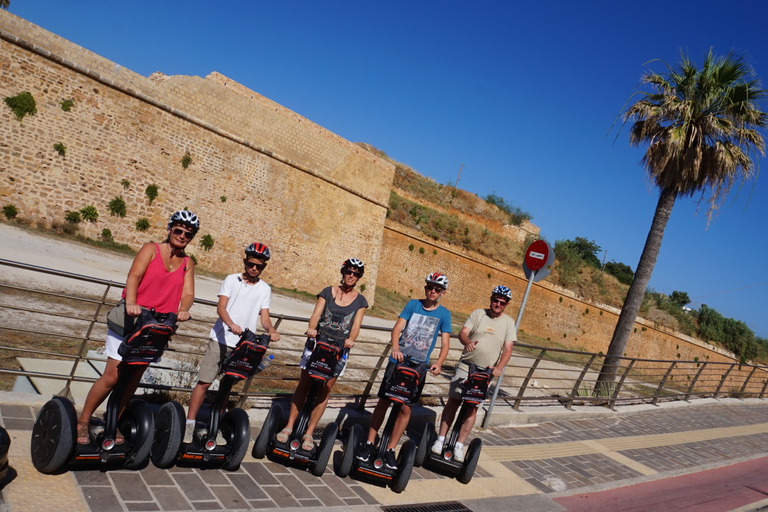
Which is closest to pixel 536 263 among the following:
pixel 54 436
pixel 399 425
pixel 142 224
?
pixel 399 425

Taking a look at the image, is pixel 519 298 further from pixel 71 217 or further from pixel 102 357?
pixel 102 357

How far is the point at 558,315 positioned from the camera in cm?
3222

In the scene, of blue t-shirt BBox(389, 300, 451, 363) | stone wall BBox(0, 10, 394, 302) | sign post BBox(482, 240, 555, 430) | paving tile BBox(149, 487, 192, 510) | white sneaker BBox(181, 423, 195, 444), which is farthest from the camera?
stone wall BBox(0, 10, 394, 302)

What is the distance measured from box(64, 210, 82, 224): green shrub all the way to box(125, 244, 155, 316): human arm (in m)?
14.4

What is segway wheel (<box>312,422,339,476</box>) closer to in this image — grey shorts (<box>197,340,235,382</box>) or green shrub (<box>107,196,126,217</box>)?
grey shorts (<box>197,340,235,382</box>)

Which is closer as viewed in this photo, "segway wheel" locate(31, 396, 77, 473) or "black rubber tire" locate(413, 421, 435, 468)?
"segway wheel" locate(31, 396, 77, 473)

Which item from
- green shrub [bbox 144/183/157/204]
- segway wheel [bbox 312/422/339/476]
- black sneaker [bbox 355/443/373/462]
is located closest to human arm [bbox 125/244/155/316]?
segway wheel [bbox 312/422/339/476]

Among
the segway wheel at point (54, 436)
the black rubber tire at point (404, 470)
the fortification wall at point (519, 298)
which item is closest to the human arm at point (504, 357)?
the black rubber tire at point (404, 470)

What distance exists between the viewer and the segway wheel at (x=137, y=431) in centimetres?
373

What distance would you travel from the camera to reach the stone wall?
1509 centimetres

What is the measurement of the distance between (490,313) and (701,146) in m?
9.20

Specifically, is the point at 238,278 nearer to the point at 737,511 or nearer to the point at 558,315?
the point at 737,511

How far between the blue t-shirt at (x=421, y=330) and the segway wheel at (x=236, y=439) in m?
1.46

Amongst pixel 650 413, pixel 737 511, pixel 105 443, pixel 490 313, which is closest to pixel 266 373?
pixel 490 313
